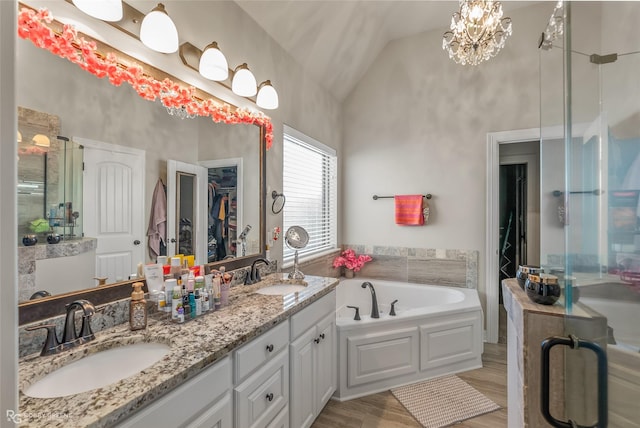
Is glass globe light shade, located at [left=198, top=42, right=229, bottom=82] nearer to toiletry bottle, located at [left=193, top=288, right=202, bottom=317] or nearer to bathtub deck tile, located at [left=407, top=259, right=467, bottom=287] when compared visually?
toiletry bottle, located at [left=193, top=288, right=202, bottom=317]

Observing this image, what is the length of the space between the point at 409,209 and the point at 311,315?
204 centimetres

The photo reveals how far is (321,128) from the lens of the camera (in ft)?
10.8

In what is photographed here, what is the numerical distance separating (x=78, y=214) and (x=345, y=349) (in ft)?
6.08

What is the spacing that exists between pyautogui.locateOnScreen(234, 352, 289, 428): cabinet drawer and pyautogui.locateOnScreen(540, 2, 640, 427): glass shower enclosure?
3.39 feet

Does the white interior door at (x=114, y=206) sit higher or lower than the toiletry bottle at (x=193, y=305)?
higher

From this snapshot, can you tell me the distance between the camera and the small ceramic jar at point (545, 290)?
1.16 meters

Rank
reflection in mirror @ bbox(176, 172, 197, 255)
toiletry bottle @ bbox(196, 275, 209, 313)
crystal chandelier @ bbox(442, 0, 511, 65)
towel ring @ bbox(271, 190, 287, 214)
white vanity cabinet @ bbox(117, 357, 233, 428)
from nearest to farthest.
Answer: white vanity cabinet @ bbox(117, 357, 233, 428), toiletry bottle @ bbox(196, 275, 209, 313), reflection in mirror @ bbox(176, 172, 197, 255), crystal chandelier @ bbox(442, 0, 511, 65), towel ring @ bbox(271, 190, 287, 214)

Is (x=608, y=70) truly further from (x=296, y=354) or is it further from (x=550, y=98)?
(x=296, y=354)

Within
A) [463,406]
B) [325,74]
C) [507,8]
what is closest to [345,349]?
[463,406]

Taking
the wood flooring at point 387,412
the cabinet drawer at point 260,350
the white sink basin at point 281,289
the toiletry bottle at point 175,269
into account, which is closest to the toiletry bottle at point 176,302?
the toiletry bottle at point 175,269

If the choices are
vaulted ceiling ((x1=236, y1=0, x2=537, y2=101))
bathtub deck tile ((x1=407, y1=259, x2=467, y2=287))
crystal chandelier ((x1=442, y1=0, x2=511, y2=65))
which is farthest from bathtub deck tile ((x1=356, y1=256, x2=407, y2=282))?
crystal chandelier ((x1=442, y1=0, x2=511, y2=65))

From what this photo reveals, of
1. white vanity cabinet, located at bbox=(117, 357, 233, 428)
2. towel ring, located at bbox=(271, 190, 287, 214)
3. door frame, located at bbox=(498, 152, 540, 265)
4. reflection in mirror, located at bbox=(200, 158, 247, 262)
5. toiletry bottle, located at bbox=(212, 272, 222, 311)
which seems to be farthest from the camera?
door frame, located at bbox=(498, 152, 540, 265)

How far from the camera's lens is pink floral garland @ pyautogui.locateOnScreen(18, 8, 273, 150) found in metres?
1.05

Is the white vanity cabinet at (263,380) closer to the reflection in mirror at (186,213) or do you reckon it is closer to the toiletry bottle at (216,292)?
the toiletry bottle at (216,292)
